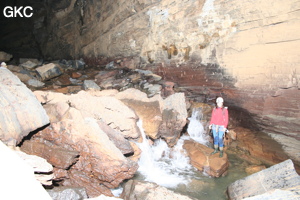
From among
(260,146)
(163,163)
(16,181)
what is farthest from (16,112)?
(260,146)

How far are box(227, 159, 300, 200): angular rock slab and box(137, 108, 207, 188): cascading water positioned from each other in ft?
4.09

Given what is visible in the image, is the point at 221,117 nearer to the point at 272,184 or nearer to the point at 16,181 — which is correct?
the point at 272,184

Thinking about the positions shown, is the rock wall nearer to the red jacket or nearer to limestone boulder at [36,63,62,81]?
the red jacket

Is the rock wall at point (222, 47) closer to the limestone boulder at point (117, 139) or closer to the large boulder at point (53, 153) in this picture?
the limestone boulder at point (117, 139)

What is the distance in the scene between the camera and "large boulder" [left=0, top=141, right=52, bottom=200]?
1.82 m

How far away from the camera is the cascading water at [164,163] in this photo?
4988 mm

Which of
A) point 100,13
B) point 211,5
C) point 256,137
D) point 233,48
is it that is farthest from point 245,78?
point 100,13

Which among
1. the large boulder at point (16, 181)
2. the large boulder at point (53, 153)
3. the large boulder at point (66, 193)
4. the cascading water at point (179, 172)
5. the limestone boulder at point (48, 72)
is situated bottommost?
the cascading water at point (179, 172)

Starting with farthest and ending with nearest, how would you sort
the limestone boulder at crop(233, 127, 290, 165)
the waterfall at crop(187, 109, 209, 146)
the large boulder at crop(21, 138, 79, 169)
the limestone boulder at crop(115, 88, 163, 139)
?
the waterfall at crop(187, 109, 209, 146), the limestone boulder at crop(115, 88, 163, 139), the limestone boulder at crop(233, 127, 290, 165), the large boulder at crop(21, 138, 79, 169)

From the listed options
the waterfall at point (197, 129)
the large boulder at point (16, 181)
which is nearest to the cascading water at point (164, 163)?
the waterfall at point (197, 129)

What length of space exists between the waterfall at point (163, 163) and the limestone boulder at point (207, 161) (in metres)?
0.23

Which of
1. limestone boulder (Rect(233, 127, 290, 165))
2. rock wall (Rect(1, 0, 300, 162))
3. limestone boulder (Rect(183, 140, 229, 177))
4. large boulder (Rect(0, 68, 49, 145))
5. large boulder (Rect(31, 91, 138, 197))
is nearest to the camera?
large boulder (Rect(0, 68, 49, 145))

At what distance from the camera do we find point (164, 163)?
5.55 m

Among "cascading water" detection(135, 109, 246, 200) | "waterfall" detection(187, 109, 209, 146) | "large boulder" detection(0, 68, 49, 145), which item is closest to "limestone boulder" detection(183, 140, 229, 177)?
"cascading water" detection(135, 109, 246, 200)
